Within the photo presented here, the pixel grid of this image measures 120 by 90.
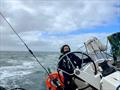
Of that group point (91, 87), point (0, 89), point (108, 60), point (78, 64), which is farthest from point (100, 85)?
point (0, 89)

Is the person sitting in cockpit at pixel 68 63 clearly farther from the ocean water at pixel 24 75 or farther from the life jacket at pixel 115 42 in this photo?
the ocean water at pixel 24 75

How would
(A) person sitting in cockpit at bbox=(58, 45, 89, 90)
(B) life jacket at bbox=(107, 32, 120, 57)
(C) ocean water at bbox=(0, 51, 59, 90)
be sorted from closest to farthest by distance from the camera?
1. (A) person sitting in cockpit at bbox=(58, 45, 89, 90)
2. (B) life jacket at bbox=(107, 32, 120, 57)
3. (C) ocean water at bbox=(0, 51, 59, 90)

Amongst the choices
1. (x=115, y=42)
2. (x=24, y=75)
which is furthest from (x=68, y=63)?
(x=24, y=75)

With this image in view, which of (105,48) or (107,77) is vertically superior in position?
(105,48)

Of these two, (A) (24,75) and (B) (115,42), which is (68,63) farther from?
(A) (24,75)

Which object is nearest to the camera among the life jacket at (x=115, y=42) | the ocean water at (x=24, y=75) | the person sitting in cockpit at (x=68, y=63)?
the person sitting in cockpit at (x=68, y=63)

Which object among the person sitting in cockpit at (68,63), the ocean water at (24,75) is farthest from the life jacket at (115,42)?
the ocean water at (24,75)

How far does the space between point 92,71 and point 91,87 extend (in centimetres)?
48

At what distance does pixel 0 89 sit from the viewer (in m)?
7.11

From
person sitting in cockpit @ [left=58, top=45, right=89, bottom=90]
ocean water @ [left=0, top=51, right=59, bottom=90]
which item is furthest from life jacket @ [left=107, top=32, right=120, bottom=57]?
ocean water @ [left=0, top=51, right=59, bottom=90]

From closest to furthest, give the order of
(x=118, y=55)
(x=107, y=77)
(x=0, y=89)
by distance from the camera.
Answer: (x=107, y=77), (x=0, y=89), (x=118, y=55)

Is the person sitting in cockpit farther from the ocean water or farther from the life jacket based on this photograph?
the ocean water

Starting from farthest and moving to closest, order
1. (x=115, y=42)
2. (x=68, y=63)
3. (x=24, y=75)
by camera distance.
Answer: (x=24, y=75) → (x=115, y=42) → (x=68, y=63)

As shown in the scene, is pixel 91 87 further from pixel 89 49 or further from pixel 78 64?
pixel 89 49
